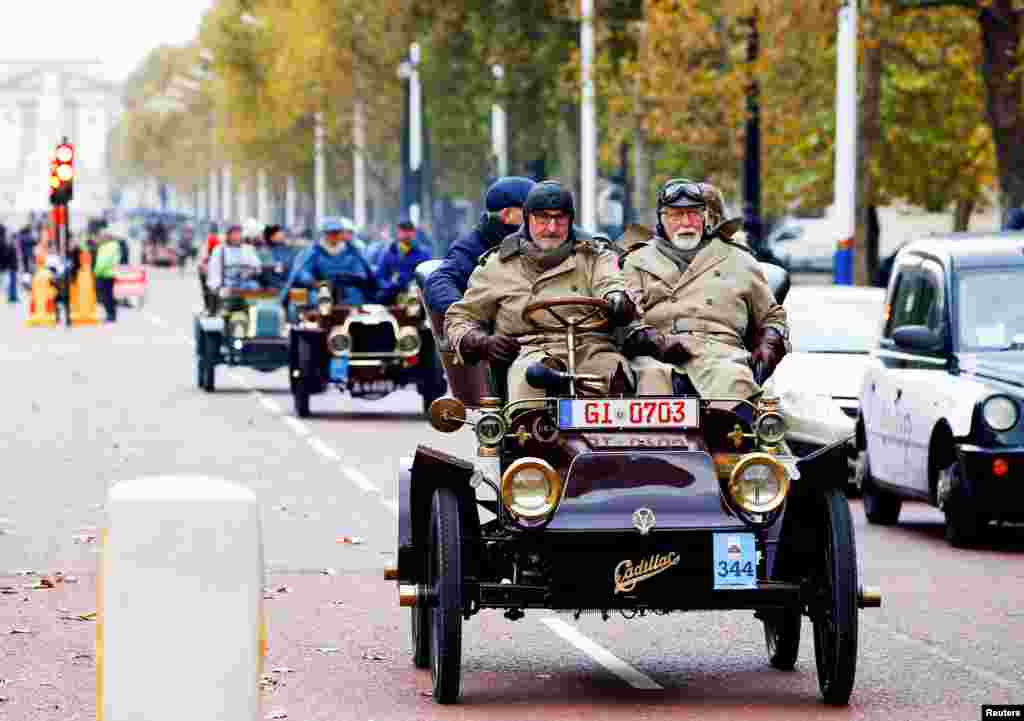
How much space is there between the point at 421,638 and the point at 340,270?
17.8 m

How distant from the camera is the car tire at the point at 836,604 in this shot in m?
9.69

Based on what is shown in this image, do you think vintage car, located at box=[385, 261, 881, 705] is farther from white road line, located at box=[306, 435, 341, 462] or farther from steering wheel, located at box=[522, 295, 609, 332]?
white road line, located at box=[306, 435, 341, 462]

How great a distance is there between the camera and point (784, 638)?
35.9ft

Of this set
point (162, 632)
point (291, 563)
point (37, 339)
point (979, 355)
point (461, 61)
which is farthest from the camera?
point (461, 61)

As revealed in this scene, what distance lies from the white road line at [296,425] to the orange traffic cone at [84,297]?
29.5 m

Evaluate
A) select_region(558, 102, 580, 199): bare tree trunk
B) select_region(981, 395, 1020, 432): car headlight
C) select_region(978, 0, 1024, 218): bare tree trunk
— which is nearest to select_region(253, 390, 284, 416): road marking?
select_region(978, 0, 1024, 218): bare tree trunk

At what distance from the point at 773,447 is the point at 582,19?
40167 mm

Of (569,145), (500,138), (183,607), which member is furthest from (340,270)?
(569,145)

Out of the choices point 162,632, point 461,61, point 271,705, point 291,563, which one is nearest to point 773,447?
point 271,705

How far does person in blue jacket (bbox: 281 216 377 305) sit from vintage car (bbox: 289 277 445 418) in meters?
0.36

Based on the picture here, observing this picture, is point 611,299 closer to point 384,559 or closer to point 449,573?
point 449,573

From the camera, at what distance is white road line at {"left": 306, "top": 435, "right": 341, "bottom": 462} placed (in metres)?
22.9

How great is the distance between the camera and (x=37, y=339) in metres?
49.0

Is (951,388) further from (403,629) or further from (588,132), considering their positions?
(588,132)
